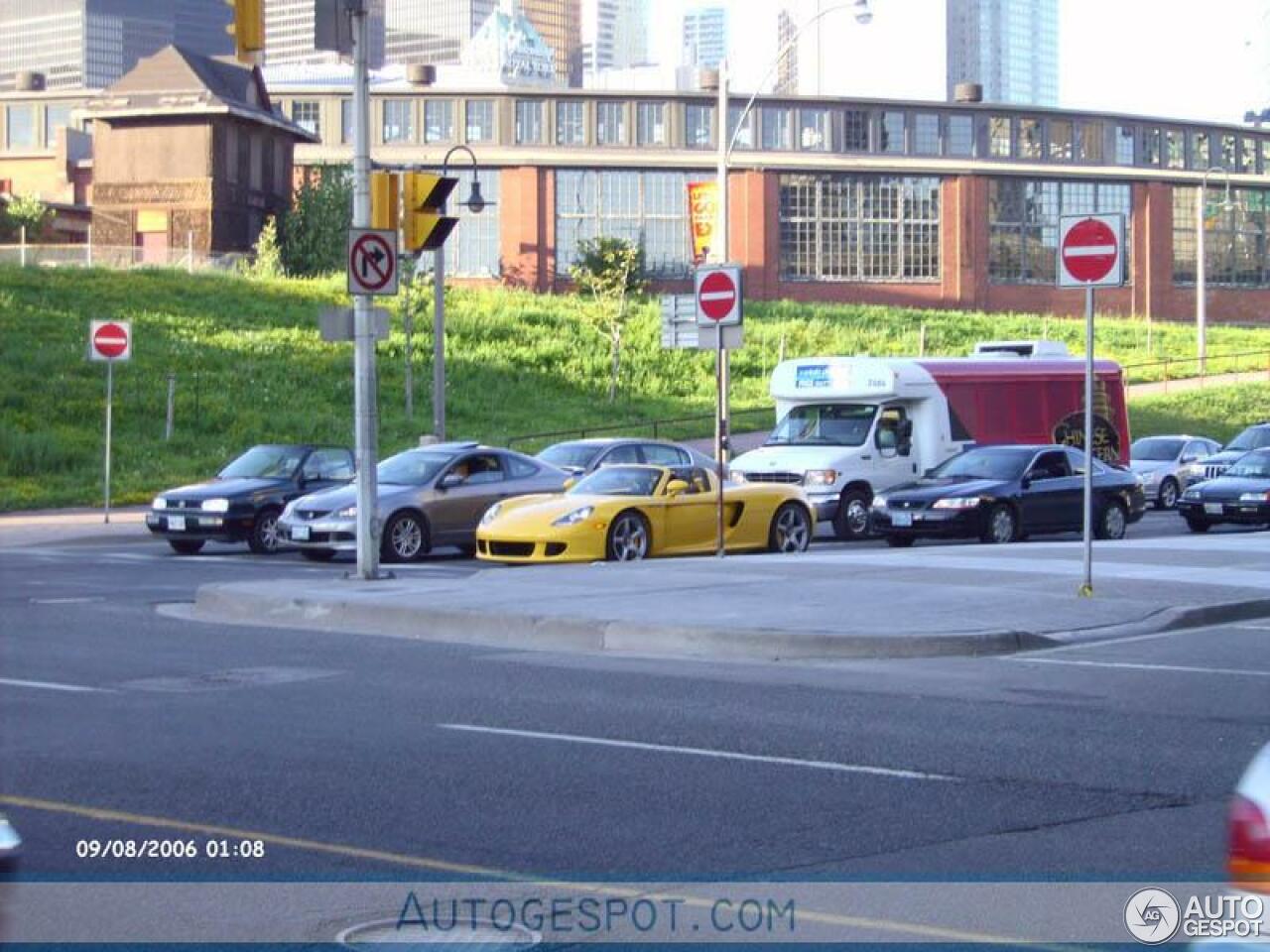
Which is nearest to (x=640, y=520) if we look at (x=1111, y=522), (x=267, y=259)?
(x=1111, y=522)

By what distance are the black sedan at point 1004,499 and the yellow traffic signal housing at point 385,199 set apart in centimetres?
1001

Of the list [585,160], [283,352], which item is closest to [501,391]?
[283,352]

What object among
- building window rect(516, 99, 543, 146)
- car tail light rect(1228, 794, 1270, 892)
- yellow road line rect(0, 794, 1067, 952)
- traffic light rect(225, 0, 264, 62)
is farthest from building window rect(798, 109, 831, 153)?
car tail light rect(1228, 794, 1270, 892)

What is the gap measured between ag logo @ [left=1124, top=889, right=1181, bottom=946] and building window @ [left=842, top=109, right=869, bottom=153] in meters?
80.6

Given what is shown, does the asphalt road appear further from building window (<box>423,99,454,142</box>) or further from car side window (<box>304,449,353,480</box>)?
building window (<box>423,99,454,142</box>)

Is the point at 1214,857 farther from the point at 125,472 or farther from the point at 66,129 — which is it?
the point at 66,129

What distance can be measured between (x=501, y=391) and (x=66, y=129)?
5537 cm

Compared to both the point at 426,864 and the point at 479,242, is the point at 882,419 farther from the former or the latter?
the point at 479,242

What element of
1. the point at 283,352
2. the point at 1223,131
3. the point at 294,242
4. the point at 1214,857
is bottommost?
the point at 1214,857

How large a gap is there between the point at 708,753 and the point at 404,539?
1447 centimetres

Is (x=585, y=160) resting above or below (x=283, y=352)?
above

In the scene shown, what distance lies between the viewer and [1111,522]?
27.4m

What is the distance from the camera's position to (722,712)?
11.4 m

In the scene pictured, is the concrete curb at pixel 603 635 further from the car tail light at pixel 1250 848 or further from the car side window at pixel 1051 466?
the car side window at pixel 1051 466
